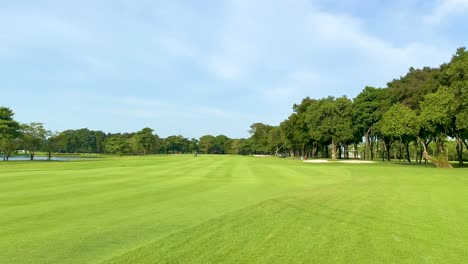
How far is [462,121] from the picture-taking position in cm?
4038

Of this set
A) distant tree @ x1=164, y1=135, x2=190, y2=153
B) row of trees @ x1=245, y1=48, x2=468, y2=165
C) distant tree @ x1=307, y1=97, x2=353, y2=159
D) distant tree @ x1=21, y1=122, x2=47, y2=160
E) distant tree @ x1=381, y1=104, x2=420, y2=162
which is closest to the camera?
row of trees @ x1=245, y1=48, x2=468, y2=165

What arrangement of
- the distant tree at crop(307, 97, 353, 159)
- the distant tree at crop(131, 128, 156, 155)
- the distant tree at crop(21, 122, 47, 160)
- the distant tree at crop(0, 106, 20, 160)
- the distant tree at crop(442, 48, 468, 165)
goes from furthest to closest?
1. the distant tree at crop(131, 128, 156, 155)
2. the distant tree at crop(21, 122, 47, 160)
3. the distant tree at crop(0, 106, 20, 160)
4. the distant tree at crop(307, 97, 353, 159)
5. the distant tree at crop(442, 48, 468, 165)

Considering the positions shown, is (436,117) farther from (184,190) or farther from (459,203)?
(184,190)

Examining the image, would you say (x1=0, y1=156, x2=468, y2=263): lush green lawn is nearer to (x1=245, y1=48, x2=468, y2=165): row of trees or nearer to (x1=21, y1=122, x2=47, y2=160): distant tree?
(x1=245, y1=48, x2=468, y2=165): row of trees

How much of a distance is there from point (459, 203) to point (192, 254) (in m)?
11.6

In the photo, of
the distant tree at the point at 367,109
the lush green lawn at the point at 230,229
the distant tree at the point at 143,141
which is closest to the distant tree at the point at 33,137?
the distant tree at the point at 143,141

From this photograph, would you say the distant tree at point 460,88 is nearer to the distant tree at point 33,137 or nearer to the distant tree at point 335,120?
the distant tree at point 335,120

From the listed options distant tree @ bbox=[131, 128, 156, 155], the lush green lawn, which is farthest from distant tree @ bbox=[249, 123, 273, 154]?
the lush green lawn

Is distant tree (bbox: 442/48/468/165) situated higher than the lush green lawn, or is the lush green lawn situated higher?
distant tree (bbox: 442/48/468/165)

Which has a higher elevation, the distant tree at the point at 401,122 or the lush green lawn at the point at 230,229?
the distant tree at the point at 401,122

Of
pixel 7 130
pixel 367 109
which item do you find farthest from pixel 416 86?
pixel 7 130

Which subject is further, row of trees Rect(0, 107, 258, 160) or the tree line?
row of trees Rect(0, 107, 258, 160)

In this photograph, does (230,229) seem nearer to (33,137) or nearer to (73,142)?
(33,137)

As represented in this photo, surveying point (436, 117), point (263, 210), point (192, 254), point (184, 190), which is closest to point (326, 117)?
point (436, 117)
